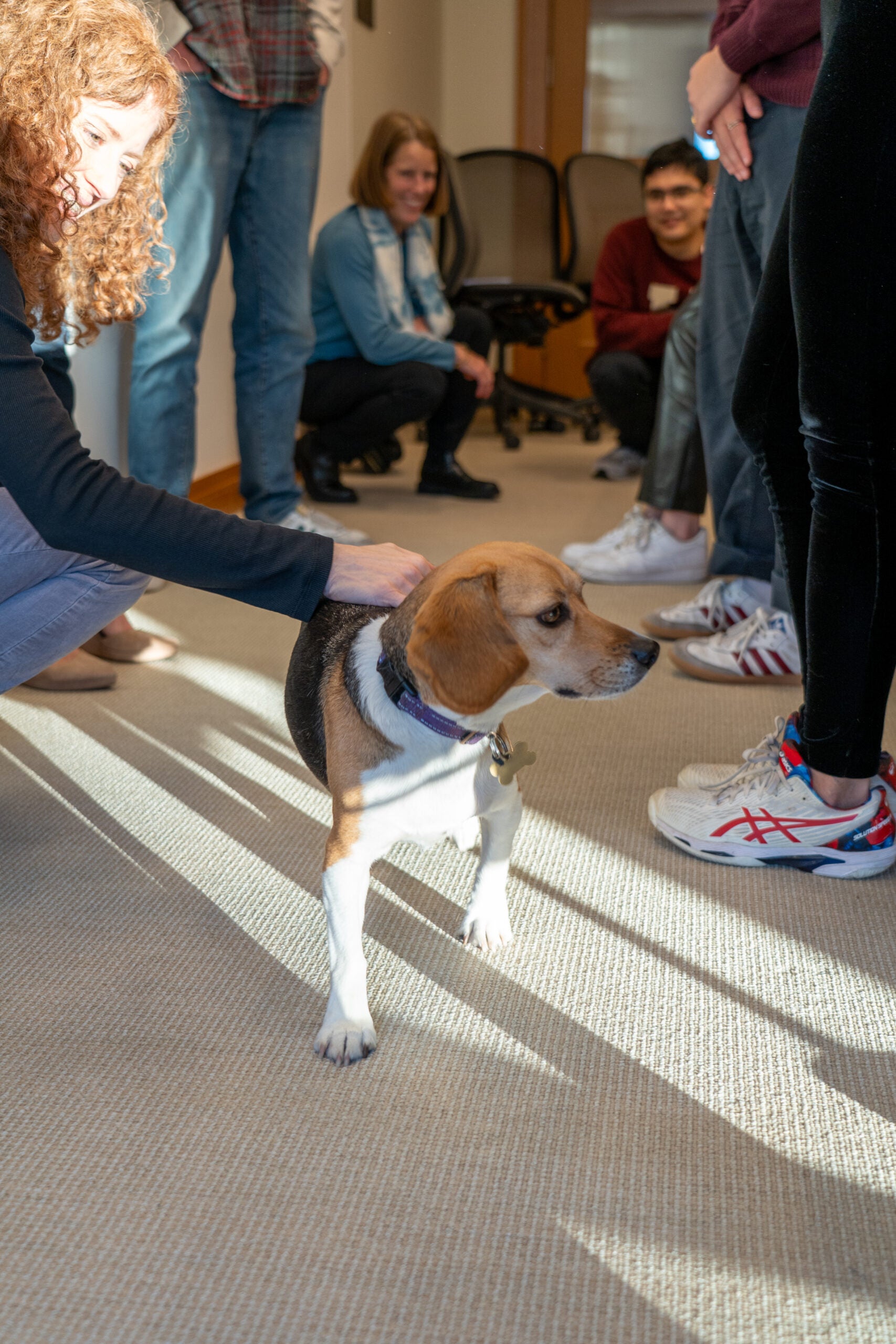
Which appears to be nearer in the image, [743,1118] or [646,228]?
[743,1118]

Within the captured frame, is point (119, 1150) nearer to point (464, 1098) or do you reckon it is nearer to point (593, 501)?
point (464, 1098)

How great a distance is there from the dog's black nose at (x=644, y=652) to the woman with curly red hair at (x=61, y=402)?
0.80 feet

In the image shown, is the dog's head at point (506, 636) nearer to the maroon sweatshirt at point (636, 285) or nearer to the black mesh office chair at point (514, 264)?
the maroon sweatshirt at point (636, 285)

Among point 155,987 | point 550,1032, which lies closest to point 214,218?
point 155,987

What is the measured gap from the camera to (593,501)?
4023 mm

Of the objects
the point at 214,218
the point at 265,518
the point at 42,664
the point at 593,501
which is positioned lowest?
the point at 593,501

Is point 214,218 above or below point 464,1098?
above

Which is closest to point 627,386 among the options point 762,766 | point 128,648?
point 128,648

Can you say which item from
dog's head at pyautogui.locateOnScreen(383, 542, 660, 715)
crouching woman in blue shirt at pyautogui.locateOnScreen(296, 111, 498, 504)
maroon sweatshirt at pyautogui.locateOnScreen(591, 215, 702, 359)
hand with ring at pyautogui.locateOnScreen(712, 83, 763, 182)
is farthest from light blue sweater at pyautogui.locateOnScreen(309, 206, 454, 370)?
dog's head at pyautogui.locateOnScreen(383, 542, 660, 715)

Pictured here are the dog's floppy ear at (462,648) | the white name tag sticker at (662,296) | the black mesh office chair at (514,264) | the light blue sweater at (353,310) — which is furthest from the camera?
the black mesh office chair at (514,264)

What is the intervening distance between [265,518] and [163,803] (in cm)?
141

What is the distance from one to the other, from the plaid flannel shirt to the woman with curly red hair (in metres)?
1.10

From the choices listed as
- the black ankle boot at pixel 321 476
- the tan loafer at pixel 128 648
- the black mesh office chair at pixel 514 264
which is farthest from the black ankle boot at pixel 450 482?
the tan loafer at pixel 128 648

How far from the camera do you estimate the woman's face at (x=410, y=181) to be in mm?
3900
